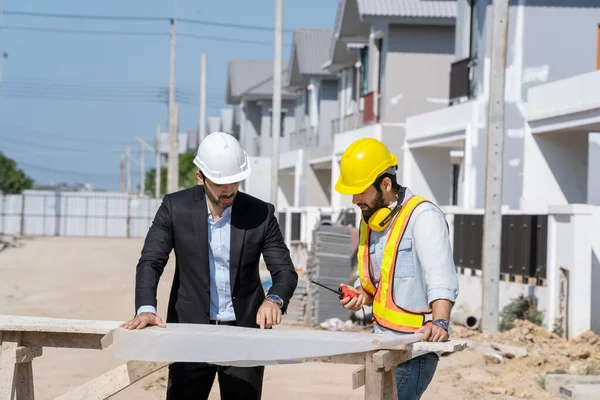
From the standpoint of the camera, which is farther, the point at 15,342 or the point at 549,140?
the point at 549,140

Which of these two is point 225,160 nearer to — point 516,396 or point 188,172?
point 516,396

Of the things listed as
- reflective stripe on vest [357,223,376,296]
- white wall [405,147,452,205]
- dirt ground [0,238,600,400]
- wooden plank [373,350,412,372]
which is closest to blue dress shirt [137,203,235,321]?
reflective stripe on vest [357,223,376,296]

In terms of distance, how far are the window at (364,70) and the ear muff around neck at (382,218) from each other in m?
26.5

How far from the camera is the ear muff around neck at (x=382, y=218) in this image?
5523mm

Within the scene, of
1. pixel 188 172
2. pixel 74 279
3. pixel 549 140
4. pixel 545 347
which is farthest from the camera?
pixel 188 172

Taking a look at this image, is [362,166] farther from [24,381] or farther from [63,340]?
[24,381]

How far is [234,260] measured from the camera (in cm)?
619

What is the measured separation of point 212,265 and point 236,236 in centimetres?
20

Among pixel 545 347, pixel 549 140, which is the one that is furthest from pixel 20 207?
pixel 545 347

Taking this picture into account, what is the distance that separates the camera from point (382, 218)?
18.1 ft

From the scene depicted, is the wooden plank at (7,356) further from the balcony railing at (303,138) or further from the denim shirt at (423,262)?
the balcony railing at (303,138)

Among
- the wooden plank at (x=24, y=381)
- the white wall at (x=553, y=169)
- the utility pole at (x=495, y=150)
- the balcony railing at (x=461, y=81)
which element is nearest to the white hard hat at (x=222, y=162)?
the wooden plank at (x=24, y=381)

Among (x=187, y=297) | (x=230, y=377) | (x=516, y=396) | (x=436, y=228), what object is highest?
(x=436, y=228)

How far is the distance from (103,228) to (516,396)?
52642 millimetres
